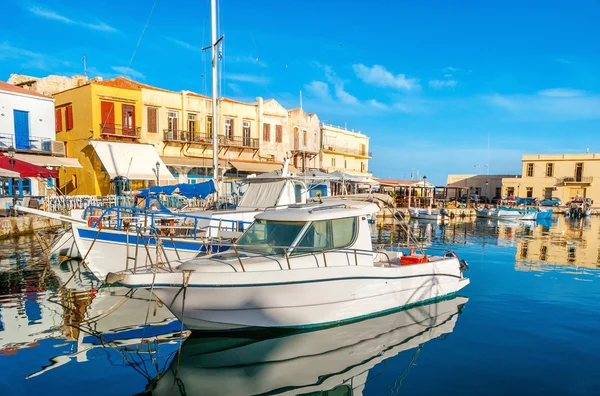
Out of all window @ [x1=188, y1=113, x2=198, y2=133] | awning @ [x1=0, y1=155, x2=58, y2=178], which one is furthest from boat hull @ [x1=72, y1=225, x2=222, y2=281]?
window @ [x1=188, y1=113, x2=198, y2=133]

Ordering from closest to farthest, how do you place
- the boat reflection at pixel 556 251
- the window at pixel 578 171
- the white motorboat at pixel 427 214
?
Answer: the boat reflection at pixel 556 251 < the white motorboat at pixel 427 214 < the window at pixel 578 171

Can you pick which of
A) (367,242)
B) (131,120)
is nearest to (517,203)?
(131,120)

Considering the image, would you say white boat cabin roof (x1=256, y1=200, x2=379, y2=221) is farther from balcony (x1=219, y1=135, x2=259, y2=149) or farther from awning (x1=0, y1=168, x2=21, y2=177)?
balcony (x1=219, y1=135, x2=259, y2=149)

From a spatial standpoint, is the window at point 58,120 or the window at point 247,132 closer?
the window at point 58,120

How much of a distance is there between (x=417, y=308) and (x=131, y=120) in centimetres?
2507

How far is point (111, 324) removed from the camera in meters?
8.02

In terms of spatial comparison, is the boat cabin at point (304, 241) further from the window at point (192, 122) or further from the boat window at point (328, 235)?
the window at point (192, 122)

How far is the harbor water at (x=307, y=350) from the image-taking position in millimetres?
5840

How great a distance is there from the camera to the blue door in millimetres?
24391

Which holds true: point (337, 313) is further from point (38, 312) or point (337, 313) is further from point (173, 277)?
point (38, 312)

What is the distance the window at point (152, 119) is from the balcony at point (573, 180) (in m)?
57.3

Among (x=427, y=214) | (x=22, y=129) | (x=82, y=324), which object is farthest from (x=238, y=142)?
(x=82, y=324)

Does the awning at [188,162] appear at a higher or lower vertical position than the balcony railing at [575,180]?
higher

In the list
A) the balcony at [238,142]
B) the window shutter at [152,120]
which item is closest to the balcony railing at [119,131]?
the window shutter at [152,120]
